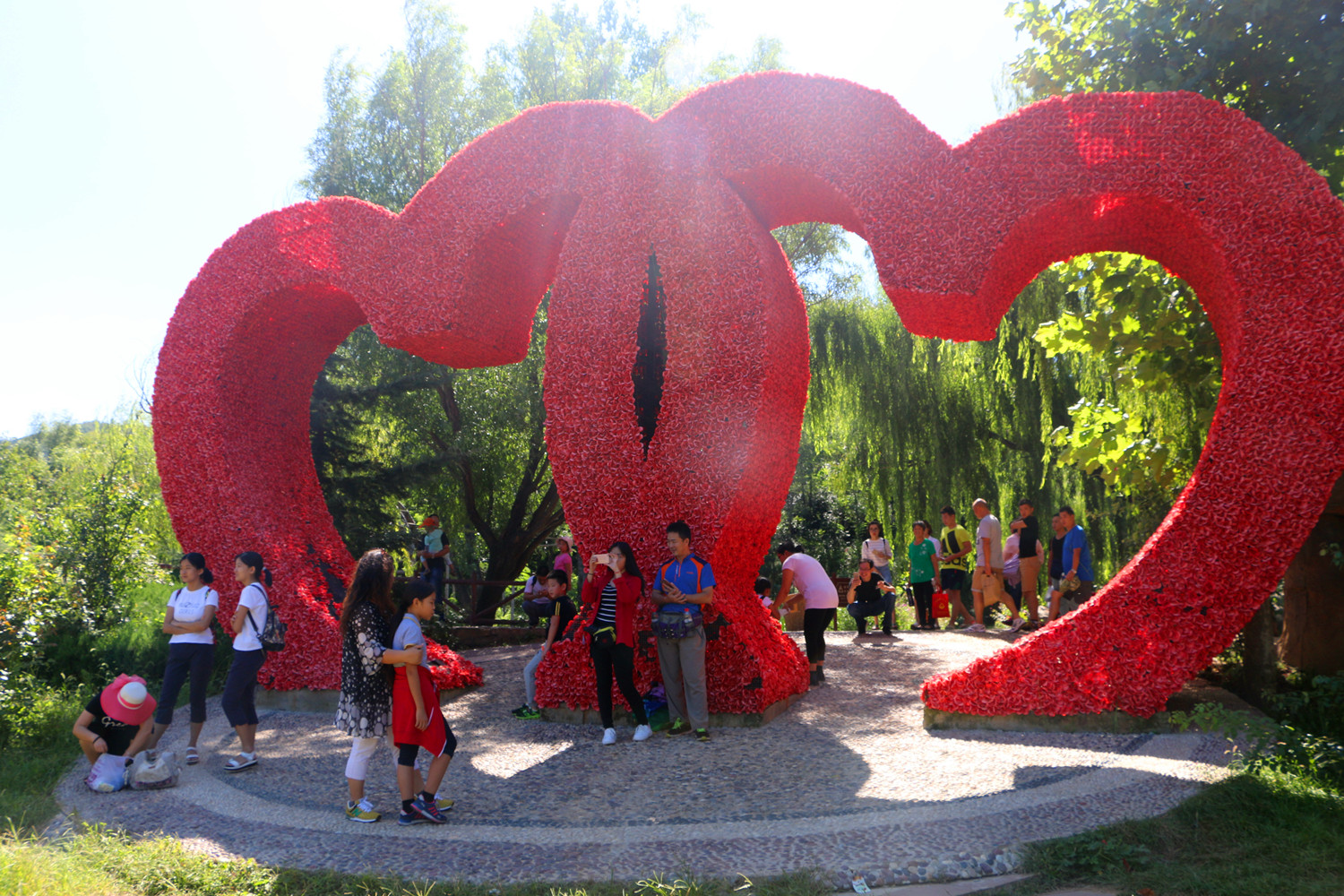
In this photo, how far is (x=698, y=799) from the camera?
5.32 m

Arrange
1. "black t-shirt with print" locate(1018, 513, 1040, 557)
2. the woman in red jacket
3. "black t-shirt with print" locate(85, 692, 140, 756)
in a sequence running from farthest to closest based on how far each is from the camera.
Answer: "black t-shirt with print" locate(1018, 513, 1040, 557) → the woman in red jacket → "black t-shirt with print" locate(85, 692, 140, 756)

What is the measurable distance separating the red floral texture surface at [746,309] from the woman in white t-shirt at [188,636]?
6.39 feet

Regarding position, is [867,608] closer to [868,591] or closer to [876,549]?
[868,591]

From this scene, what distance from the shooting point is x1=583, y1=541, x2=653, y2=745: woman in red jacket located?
6.75m

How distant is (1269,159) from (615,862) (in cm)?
643

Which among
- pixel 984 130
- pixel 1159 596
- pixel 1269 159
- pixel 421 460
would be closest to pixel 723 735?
pixel 1159 596

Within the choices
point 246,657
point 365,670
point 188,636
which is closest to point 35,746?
point 188,636

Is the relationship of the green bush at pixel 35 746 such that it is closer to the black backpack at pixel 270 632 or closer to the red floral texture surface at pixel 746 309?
the black backpack at pixel 270 632

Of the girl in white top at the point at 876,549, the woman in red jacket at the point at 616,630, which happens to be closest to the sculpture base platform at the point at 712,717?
the woman in red jacket at the point at 616,630

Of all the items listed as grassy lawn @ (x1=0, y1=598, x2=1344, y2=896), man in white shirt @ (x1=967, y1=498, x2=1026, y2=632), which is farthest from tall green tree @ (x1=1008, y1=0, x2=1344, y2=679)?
grassy lawn @ (x1=0, y1=598, x2=1344, y2=896)

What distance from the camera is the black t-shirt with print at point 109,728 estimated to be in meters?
6.10

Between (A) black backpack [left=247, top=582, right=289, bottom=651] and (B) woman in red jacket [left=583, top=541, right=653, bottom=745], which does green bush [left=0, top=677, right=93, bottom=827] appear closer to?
(A) black backpack [left=247, top=582, right=289, bottom=651]

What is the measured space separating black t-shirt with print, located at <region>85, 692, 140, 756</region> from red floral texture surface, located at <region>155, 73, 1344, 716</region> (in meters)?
2.20

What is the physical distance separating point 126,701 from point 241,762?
914 mm
